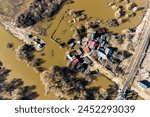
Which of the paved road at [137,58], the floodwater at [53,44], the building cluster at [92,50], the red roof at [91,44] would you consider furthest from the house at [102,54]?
the paved road at [137,58]

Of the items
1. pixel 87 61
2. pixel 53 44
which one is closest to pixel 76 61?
pixel 87 61

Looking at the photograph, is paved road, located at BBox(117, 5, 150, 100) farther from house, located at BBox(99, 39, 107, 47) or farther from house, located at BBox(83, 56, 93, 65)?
house, located at BBox(83, 56, 93, 65)

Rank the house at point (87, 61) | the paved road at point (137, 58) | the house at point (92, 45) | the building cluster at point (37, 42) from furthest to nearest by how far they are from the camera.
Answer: the building cluster at point (37, 42) → the house at point (92, 45) → the house at point (87, 61) → the paved road at point (137, 58)

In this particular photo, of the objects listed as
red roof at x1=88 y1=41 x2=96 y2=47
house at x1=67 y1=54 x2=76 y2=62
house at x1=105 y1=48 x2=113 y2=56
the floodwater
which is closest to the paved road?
the floodwater

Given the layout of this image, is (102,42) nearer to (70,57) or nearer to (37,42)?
(70,57)

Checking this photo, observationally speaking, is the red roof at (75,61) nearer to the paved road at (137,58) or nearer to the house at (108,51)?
the house at (108,51)

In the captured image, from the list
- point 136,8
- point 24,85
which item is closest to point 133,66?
point 136,8
